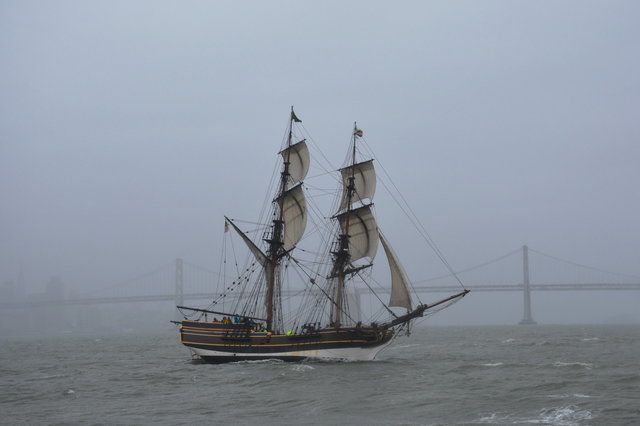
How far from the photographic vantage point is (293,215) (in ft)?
171

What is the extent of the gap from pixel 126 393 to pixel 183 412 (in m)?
7.19

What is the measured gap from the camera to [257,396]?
30.0 m

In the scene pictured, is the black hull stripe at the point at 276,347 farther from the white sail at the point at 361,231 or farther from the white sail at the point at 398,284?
the white sail at the point at 361,231

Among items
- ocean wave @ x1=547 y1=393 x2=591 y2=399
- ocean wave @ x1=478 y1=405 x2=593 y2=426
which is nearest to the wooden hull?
ocean wave @ x1=547 y1=393 x2=591 y2=399

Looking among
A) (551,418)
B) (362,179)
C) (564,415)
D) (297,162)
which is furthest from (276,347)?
(551,418)

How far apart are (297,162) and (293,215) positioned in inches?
151

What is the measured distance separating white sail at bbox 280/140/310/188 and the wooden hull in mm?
→ 11465

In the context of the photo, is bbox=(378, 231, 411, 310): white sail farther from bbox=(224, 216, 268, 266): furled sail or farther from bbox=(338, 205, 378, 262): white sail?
bbox=(224, 216, 268, 266): furled sail

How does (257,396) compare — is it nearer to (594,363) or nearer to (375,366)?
(375,366)

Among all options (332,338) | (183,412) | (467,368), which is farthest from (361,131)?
(183,412)

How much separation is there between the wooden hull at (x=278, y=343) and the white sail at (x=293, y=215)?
7.74 metres

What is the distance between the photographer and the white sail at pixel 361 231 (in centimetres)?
4959

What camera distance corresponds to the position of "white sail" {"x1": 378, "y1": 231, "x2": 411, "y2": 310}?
47.0m

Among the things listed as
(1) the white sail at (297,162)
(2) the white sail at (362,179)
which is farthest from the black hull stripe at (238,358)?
(1) the white sail at (297,162)
